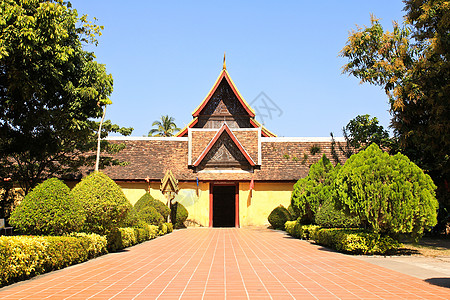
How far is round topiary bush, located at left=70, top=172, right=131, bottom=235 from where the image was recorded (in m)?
11.9

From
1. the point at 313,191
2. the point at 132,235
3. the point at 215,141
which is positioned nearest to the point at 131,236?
the point at 132,235

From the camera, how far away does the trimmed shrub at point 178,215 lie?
2575 centimetres

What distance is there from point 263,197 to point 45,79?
16363 mm

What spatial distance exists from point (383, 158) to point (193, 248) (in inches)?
264

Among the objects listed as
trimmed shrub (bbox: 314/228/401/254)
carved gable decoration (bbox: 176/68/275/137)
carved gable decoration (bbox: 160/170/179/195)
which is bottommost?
trimmed shrub (bbox: 314/228/401/254)

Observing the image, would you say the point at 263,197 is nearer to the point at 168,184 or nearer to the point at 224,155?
the point at 224,155

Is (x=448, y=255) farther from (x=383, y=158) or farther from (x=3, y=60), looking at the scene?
(x=3, y=60)

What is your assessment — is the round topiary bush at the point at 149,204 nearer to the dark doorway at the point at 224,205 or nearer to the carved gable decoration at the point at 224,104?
the carved gable decoration at the point at 224,104

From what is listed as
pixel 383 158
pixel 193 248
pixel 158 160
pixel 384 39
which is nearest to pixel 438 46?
pixel 384 39

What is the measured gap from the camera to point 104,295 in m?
6.62

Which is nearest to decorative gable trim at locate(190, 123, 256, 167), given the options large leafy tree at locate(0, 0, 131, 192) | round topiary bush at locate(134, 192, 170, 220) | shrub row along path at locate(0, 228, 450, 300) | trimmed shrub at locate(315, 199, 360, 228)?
round topiary bush at locate(134, 192, 170, 220)

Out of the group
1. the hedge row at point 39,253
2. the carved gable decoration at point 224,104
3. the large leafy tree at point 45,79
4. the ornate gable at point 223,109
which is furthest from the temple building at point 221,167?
the hedge row at point 39,253

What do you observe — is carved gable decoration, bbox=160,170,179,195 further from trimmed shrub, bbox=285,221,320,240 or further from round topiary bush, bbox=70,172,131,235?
round topiary bush, bbox=70,172,131,235

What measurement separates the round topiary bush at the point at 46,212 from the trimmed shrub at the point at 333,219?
874 centimetres
